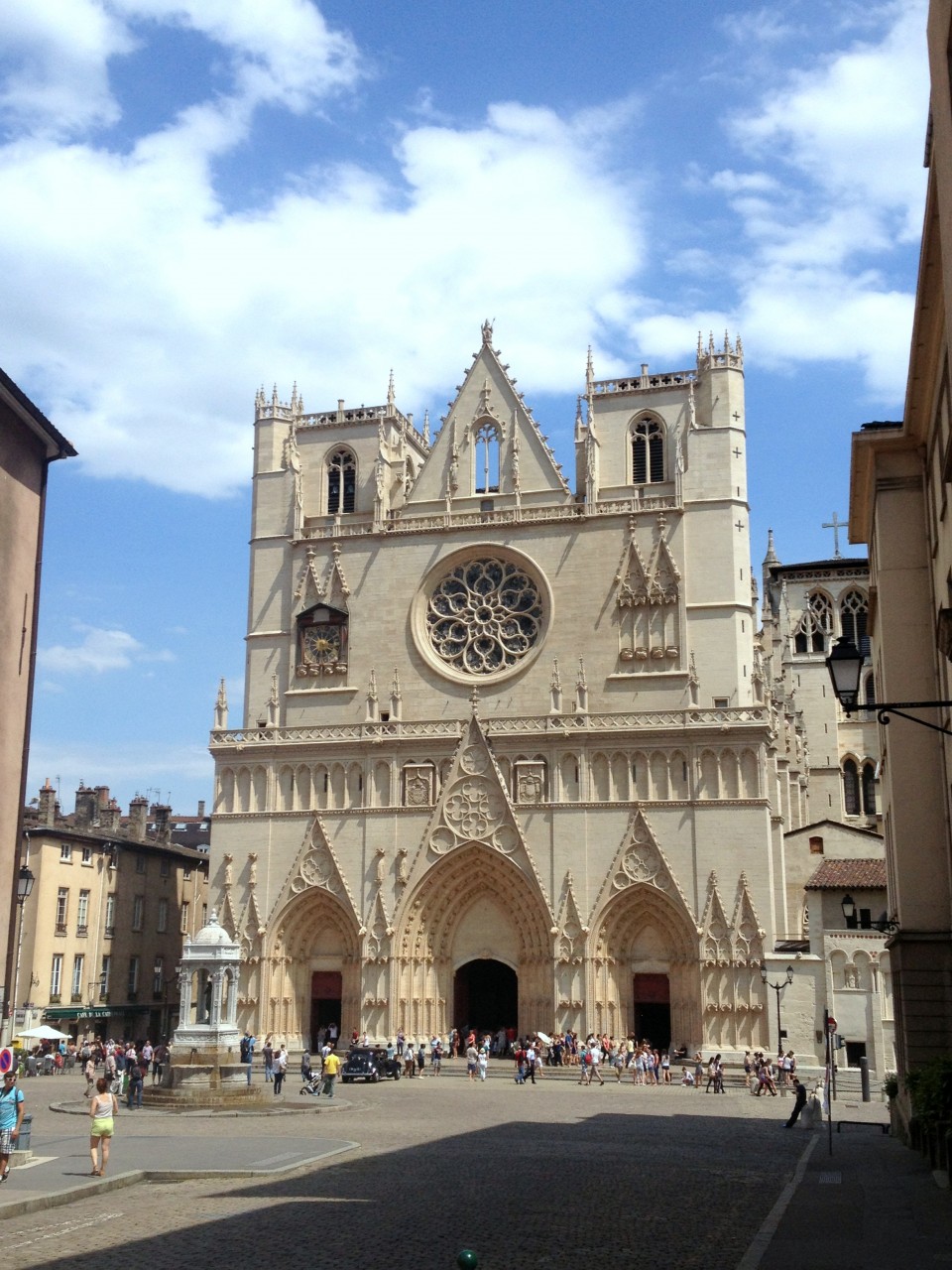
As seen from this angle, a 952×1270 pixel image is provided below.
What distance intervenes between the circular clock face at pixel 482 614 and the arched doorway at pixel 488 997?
10.8 m

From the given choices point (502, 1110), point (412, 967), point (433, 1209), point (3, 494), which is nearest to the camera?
point (433, 1209)

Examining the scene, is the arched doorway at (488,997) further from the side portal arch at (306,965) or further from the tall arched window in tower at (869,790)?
the tall arched window in tower at (869,790)

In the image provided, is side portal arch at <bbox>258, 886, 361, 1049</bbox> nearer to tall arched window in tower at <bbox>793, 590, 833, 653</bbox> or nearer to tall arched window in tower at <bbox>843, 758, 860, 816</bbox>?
tall arched window in tower at <bbox>843, 758, 860, 816</bbox>

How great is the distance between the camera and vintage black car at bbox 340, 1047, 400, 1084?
136 feet

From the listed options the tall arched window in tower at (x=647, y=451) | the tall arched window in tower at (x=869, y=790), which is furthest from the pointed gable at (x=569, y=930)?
the tall arched window in tower at (x=869, y=790)

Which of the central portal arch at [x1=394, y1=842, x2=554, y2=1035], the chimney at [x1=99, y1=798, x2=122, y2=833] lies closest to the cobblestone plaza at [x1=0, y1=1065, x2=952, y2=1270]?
the central portal arch at [x1=394, y1=842, x2=554, y2=1035]

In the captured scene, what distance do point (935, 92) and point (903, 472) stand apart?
11.7 meters

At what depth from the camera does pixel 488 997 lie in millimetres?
51375

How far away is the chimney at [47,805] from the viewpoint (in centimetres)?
5772

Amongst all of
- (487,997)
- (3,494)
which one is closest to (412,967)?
(487,997)

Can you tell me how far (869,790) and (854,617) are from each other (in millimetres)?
9009

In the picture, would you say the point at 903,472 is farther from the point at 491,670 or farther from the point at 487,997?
the point at 487,997

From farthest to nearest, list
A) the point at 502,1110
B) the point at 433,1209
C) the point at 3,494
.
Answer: the point at 502,1110 < the point at 3,494 < the point at 433,1209

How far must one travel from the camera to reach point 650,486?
52.5 meters
